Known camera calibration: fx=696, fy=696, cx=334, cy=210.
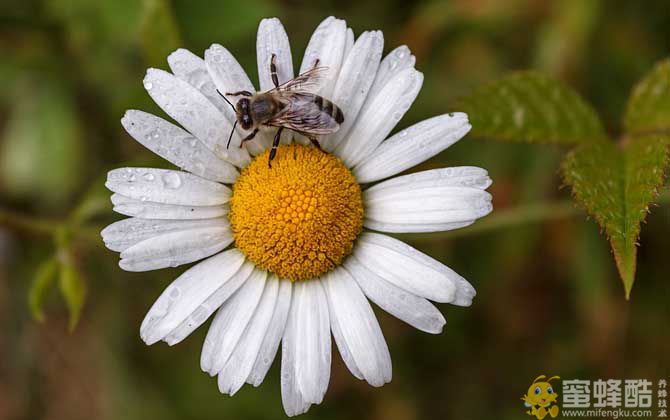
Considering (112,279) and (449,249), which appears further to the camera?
(112,279)

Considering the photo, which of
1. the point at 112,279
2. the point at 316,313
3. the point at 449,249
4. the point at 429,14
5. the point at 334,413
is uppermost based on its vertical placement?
the point at 429,14

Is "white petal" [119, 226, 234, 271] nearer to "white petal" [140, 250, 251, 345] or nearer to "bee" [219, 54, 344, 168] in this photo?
"white petal" [140, 250, 251, 345]

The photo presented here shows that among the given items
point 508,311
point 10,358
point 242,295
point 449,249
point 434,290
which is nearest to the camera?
point 434,290

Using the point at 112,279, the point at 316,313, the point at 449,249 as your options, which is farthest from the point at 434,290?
the point at 112,279

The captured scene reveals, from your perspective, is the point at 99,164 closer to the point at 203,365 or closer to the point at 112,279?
the point at 112,279

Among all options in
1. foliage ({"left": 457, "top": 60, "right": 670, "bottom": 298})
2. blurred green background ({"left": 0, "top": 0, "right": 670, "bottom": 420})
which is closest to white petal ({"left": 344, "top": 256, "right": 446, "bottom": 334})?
foliage ({"left": 457, "top": 60, "right": 670, "bottom": 298})

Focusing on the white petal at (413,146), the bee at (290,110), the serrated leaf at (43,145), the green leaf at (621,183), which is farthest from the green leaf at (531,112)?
the serrated leaf at (43,145)

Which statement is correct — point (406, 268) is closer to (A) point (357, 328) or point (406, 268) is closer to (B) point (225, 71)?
(A) point (357, 328)
